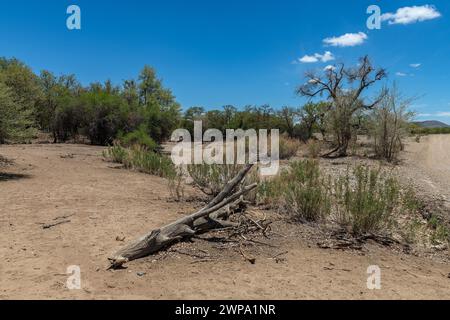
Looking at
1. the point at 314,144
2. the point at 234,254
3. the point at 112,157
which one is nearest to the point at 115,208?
the point at 234,254

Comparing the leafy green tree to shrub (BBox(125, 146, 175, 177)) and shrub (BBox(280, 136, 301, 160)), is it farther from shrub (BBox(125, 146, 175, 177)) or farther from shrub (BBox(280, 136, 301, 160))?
shrub (BBox(280, 136, 301, 160))

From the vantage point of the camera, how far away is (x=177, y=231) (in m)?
4.76

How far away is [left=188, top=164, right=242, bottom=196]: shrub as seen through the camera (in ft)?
25.4

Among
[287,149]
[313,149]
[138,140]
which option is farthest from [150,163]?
[313,149]

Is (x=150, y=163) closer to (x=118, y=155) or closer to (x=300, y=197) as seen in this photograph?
(x=118, y=155)

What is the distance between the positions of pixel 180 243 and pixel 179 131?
1037 inches

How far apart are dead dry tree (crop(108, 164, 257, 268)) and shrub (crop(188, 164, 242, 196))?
65.8 inches

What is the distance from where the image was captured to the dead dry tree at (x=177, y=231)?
14.0 feet

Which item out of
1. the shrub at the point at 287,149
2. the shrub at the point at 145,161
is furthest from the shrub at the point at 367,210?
the shrub at the point at 287,149

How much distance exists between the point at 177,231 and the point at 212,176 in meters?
3.03

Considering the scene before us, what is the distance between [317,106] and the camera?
31.5m

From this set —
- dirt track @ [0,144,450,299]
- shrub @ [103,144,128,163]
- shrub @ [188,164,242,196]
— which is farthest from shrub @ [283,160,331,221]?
shrub @ [103,144,128,163]

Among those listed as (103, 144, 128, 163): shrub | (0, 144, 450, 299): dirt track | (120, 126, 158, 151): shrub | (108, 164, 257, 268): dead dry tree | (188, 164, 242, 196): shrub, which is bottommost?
(0, 144, 450, 299): dirt track
